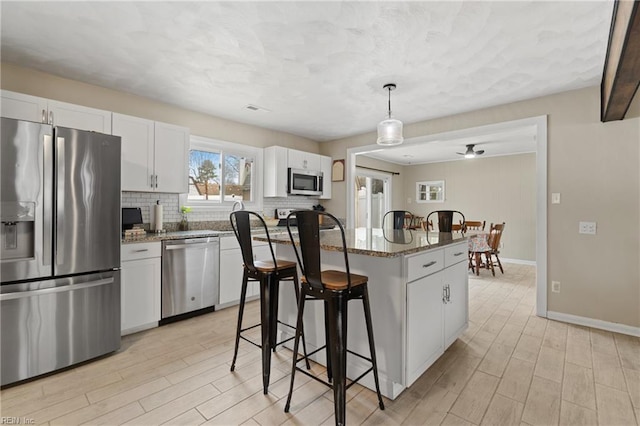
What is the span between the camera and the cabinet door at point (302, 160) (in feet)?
15.9

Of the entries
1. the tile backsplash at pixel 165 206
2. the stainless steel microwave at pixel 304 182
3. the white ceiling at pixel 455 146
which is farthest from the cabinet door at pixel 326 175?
the tile backsplash at pixel 165 206

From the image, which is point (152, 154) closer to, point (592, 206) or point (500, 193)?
point (592, 206)

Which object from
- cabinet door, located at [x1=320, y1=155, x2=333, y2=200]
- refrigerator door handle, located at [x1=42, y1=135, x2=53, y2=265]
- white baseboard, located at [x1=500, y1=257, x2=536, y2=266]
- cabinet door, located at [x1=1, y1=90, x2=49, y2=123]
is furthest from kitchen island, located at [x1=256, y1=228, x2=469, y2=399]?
white baseboard, located at [x1=500, y1=257, x2=536, y2=266]

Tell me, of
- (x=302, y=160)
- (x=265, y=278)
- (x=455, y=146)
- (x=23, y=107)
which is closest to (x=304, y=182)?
(x=302, y=160)

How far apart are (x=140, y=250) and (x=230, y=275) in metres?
1.05

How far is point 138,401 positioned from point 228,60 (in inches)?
104

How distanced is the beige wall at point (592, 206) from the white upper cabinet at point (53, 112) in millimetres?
4580

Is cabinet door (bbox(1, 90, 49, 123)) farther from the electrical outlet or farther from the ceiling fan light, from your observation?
the electrical outlet

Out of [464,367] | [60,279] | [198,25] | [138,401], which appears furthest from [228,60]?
[464,367]

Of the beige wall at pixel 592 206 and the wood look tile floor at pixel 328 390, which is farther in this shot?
the beige wall at pixel 592 206

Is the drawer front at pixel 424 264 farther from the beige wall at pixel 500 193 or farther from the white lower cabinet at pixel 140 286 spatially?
the beige wall at pixel 500 193

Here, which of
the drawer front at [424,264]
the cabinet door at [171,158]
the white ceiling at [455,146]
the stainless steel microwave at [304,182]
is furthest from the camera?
the stainless steel microwave at [304,182]

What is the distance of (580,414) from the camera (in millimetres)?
1753

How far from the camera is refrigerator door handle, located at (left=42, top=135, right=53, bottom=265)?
2156 millimetres
